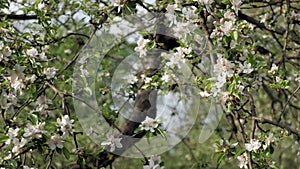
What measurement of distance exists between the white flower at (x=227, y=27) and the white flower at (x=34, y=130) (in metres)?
0.77

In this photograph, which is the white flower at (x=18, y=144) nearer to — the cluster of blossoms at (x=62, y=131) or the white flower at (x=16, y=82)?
the cluster of blossoms at (x=62, y=131)

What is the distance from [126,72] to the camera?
272cm

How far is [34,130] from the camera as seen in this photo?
155 centimetres

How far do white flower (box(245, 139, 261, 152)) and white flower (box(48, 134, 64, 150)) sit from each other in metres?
0.69

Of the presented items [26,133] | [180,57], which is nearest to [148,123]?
[180,57]

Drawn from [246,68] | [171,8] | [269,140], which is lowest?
[269,140]

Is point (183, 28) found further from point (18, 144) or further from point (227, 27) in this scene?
point (18, 144)

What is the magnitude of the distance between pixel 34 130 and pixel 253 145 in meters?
0.80

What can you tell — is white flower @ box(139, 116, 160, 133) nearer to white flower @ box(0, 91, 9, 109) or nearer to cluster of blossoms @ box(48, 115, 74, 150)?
cluster of blossoms @ box(48, 115, 74, 150)

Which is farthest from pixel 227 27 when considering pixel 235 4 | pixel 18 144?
pixel 18 144

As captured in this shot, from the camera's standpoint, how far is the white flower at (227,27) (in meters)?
1.74

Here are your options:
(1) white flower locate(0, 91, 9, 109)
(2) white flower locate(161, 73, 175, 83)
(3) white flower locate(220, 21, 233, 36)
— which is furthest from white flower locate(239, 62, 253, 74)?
(1) white flower locate(0, 91, 9, 109)

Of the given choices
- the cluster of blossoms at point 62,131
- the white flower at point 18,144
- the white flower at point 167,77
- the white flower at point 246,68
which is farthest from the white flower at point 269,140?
the white flower at point 18,144

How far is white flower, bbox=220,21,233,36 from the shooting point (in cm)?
174
